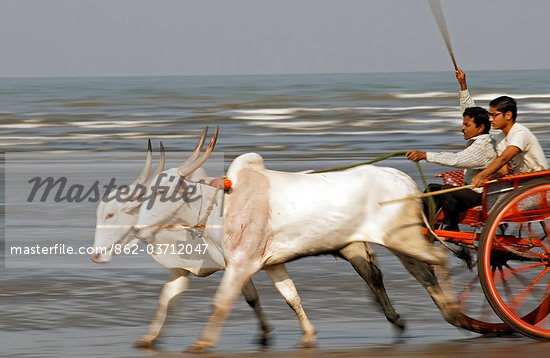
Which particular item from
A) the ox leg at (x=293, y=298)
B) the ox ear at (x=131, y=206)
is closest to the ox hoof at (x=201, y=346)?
the ox leg at (x=293, y=298)

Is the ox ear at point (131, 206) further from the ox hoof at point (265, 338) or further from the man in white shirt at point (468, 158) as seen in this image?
the man in white shirt at point (468, 158)

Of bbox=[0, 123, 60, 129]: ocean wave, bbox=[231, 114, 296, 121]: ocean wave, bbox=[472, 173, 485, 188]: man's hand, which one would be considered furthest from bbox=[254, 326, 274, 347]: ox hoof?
bbox=[231, 114, 296, 121]: ocean wave

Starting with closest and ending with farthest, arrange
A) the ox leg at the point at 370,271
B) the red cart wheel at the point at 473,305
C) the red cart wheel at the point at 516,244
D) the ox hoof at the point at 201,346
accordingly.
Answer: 1. the ox hoof at the point at 201,346
2. the red cart wheel at the point at 516,244
3. the red cart wheel at the point at 473,305
4. the ox leg at the point at 370,271

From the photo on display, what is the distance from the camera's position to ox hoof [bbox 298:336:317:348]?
20.1 ft

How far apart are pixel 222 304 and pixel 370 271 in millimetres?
1308

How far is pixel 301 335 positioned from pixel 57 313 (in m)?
2.01

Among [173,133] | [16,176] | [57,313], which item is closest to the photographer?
[57,313]

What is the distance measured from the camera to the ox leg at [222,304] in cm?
578

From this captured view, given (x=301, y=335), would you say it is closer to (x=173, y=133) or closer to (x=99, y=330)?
(x=99, y=330)

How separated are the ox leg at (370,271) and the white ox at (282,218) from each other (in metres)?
0.43

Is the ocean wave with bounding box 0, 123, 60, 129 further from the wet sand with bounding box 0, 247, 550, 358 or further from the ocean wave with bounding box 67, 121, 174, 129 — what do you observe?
the wet sand with bounding box 0, 247, 550, 358

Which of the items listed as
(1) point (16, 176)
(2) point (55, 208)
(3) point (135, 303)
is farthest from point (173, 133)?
(3) point (135, 303)

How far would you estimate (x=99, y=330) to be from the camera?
6.71 m

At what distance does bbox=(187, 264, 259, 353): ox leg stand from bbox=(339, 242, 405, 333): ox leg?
94 centimetres
